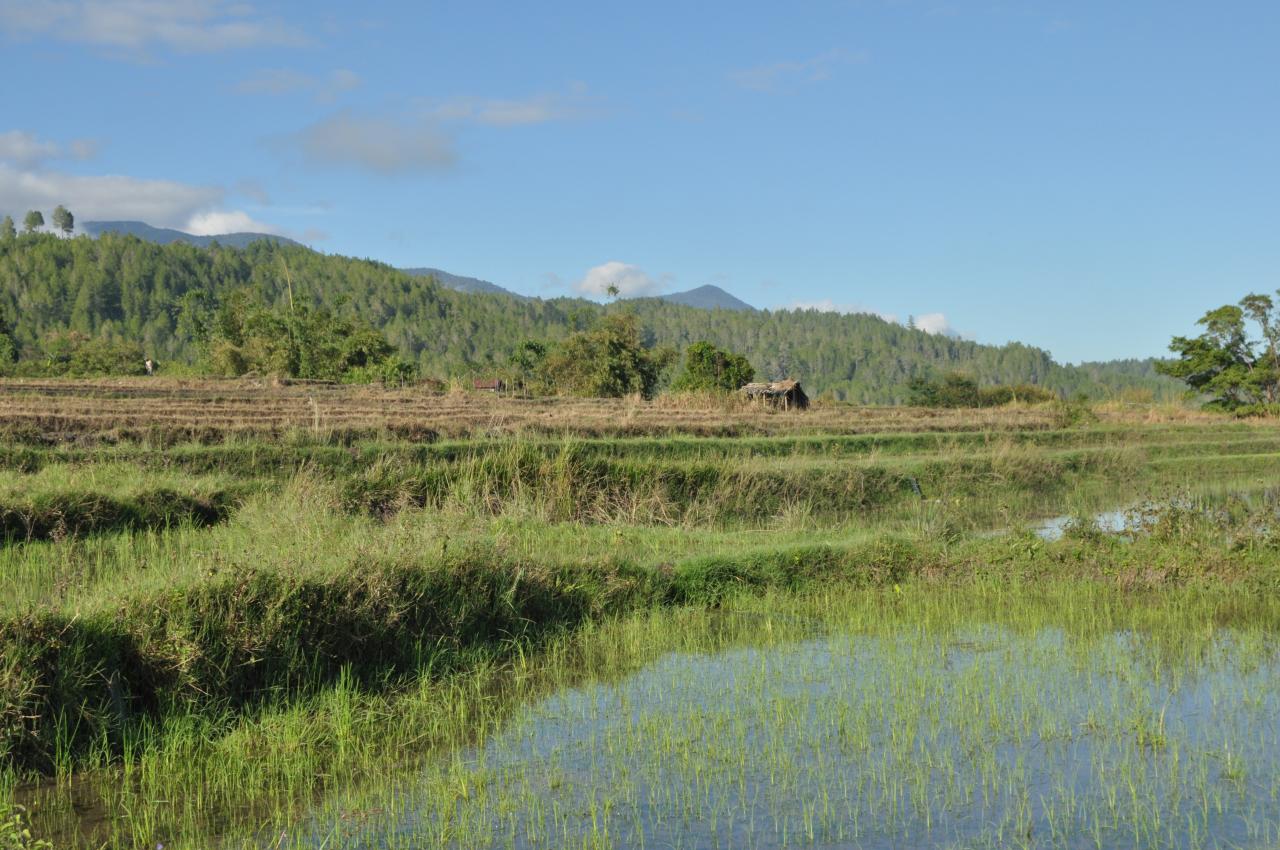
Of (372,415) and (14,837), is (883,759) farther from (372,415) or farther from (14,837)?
(372,415)

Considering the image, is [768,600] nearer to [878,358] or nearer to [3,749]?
[3,749]

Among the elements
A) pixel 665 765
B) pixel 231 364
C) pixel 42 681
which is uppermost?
pixel 231 364

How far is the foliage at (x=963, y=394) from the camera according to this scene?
50.4m

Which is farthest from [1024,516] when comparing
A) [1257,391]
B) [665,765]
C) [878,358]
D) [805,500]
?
[878,358]

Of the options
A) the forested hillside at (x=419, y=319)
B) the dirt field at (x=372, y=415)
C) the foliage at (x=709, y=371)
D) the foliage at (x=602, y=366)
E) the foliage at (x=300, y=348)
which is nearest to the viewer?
the dirt field at (x=372, y=415)

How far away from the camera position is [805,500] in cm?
1589

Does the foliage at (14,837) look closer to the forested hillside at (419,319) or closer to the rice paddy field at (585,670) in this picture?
the rice paddy field at (585,670)

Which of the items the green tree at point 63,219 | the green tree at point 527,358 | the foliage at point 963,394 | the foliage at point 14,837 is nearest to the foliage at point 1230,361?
the foliage at point 963,394

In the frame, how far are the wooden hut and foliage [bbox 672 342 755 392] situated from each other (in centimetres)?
247

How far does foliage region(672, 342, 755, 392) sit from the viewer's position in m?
42.5

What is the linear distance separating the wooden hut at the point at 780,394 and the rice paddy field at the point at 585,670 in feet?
75.0

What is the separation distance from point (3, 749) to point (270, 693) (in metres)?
1.47

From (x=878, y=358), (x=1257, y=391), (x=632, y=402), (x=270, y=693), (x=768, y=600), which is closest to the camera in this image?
(x=270, y=693)

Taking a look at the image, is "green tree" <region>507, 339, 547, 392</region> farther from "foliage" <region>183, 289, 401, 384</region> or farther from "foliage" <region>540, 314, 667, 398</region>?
"foliage" <region>183, 289, 401, 384</region>
